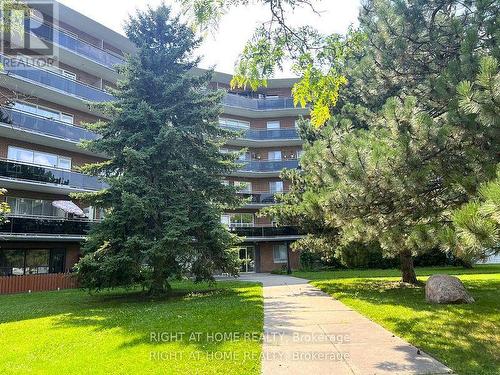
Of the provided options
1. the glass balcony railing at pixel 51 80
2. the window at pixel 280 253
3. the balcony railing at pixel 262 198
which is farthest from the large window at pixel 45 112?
the window at pixel 280 253

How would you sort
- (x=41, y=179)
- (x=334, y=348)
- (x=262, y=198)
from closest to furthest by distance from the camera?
(x=334, y=348) < (x=41, y=179) < (x=262, y=198)

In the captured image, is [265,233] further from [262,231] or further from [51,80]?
[51,80]

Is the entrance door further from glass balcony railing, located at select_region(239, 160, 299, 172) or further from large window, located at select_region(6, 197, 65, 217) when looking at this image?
large window, located at select_region(6, 197, 65, 217)

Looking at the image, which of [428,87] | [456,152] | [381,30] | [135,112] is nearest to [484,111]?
[456,152]

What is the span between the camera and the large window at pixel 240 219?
34.6 meters

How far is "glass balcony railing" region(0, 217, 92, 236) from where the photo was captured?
2053 cm

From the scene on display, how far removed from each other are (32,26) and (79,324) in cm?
2078

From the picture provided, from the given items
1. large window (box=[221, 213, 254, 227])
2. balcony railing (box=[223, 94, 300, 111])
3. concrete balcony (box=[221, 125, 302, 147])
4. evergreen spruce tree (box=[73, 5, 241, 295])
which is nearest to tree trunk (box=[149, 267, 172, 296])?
evergreen spruce tree (box=[73, 5, 241, 295])

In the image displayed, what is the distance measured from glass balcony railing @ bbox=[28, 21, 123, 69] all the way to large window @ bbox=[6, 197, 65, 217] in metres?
9.36

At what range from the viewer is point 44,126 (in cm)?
2228

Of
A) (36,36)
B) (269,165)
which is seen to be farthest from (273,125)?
(36,36)

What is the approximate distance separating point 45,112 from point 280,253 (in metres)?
21.5

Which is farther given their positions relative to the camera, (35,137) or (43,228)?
(35,137)

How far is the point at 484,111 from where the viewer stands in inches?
217
